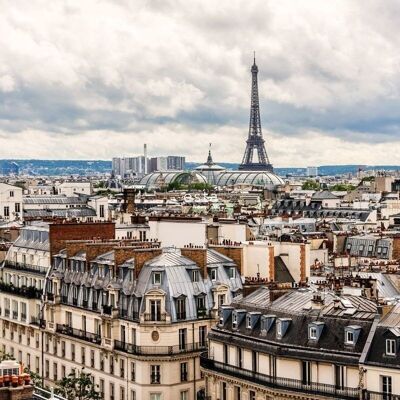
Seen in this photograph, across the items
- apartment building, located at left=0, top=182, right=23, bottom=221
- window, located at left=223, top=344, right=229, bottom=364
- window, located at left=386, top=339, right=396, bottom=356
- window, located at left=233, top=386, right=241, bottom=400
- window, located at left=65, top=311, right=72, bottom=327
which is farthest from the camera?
apartment building, located at left=0, top=182, right=23, bottom=221

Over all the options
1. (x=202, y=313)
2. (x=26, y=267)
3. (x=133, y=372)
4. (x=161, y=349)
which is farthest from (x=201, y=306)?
(x=26, y=267)

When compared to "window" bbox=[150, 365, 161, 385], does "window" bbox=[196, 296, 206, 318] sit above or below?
above

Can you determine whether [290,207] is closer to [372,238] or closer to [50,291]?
[372,238]

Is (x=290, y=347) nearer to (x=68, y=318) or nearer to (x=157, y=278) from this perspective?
(x=157, y=278)

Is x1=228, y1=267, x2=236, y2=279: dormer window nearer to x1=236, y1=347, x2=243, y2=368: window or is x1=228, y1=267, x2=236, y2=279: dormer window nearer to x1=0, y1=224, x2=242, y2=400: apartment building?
x1=0, y1=224, x2=242, y2=400: apartment building

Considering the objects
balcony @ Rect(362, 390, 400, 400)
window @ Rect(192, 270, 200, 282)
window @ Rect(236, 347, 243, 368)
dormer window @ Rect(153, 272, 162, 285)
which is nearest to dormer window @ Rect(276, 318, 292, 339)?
A: window @ Rect(236, 347, 243, 368)

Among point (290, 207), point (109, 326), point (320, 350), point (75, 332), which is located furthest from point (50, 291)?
point (290, 207)
